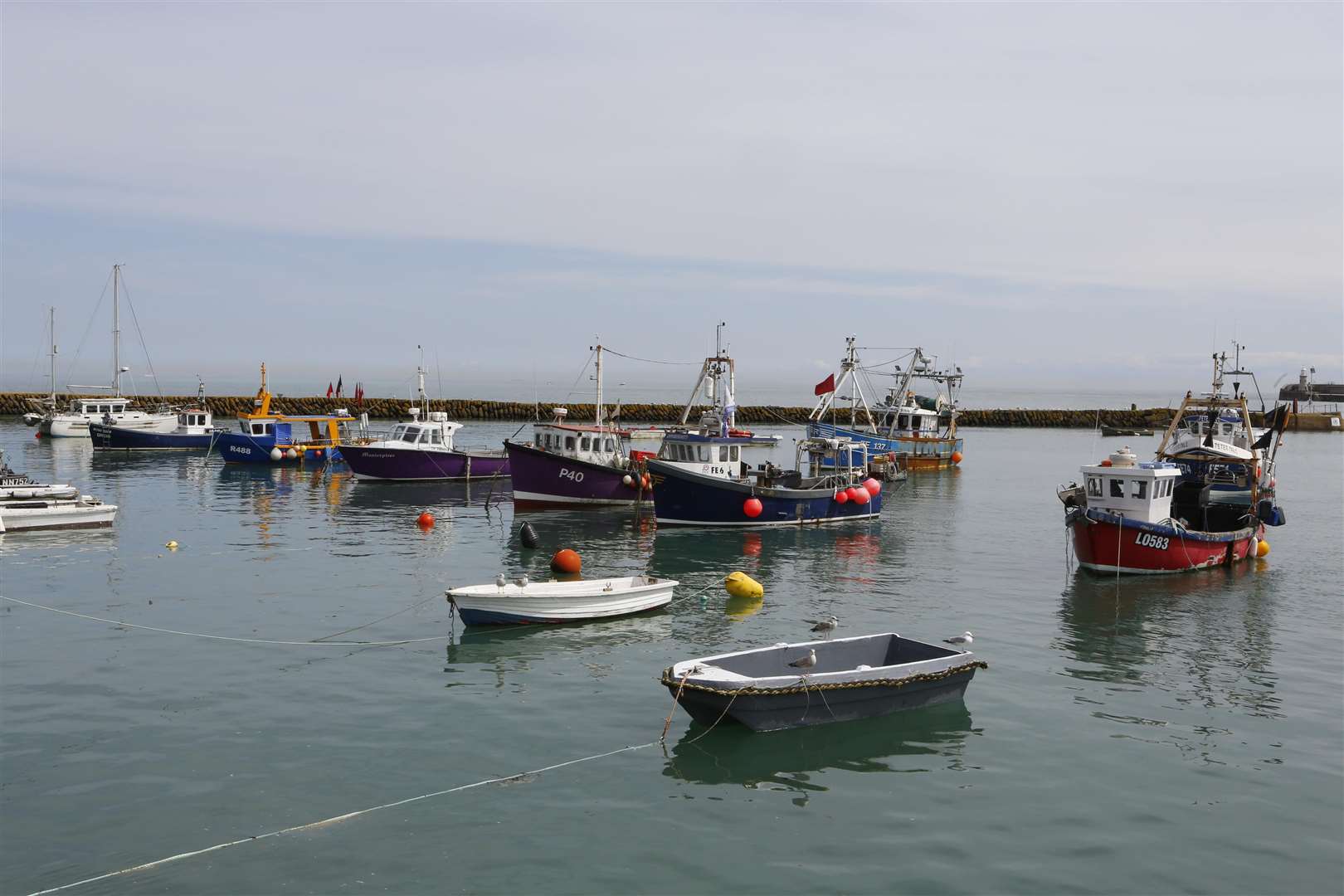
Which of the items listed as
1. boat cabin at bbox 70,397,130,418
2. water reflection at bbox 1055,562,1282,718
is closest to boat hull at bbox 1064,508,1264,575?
water reflection at bbox 1055,562,1282,718

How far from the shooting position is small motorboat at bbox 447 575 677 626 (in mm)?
23797

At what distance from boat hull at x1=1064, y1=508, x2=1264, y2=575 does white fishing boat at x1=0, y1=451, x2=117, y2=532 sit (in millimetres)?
33864

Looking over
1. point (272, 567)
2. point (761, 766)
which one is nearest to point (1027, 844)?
point (761, 766)

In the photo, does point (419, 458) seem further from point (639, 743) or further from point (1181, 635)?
point (639, 743)

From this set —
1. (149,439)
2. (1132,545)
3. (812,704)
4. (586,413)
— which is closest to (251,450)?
(149,439)

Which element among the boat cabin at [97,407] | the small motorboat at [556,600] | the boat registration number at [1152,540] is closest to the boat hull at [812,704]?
the small motorboat at [556,600]

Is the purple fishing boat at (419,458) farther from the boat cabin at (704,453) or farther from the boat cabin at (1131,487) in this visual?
the boat cabin at (1131,487)

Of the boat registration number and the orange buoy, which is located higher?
the boat registration number

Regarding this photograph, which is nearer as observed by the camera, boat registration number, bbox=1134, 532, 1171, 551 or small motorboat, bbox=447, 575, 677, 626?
small motorboat, bbox=447, 575, 677, 626

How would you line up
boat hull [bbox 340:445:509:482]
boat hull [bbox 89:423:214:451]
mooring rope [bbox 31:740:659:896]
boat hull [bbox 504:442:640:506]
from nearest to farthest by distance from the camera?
1. mooring rope [bbox 31:740:659:896]
2. boat hull [bbox 504:442:640:506]
3. boat hull [bbox 340:445:509:482]
4. boat hull [bbox 89:423:214:451]

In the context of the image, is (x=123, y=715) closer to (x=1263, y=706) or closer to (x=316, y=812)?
(x=316, y=812)

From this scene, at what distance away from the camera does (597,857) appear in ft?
43.5

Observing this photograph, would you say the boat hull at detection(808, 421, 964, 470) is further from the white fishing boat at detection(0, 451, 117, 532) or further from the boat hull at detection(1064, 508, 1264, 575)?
the white fishing boat at detection(0, 451, 117, 532)

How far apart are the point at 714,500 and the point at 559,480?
907cm
